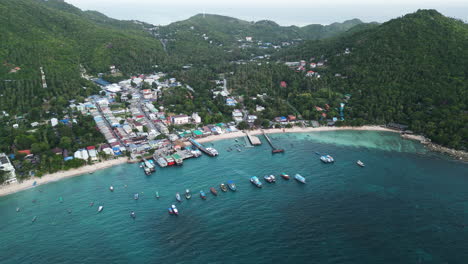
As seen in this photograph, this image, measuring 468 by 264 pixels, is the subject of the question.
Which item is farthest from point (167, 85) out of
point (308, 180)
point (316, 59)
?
point (308, 180)

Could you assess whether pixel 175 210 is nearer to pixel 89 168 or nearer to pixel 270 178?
pixel 270 178

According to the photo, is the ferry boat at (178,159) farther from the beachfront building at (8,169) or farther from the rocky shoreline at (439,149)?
the rocky shoreline at (439,149)

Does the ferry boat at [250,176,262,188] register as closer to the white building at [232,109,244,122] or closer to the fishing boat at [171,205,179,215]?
the fishing boat at [171,205,179,215]

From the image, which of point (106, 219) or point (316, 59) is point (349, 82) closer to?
point (316, 59)

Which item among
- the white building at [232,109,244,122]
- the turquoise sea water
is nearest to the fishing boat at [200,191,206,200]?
the turquoise sea water

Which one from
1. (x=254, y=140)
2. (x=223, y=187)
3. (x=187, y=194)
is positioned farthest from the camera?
(x=254, y=140)

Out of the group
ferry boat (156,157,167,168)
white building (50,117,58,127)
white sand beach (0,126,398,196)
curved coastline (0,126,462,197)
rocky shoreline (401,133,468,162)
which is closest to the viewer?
white sand beach (0,126,398,196)

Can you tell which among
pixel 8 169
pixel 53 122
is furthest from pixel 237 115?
pixel 8 169

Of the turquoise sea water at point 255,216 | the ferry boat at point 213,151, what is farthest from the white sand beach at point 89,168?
the ferry boat at point 213,151
